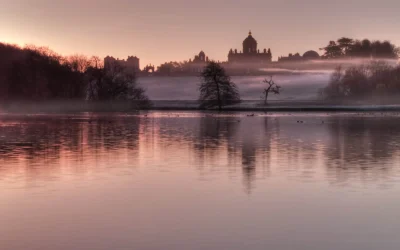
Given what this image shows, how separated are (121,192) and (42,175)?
4423mm

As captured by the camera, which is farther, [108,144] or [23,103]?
[23,103]

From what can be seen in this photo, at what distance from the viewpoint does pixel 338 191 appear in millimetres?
17391

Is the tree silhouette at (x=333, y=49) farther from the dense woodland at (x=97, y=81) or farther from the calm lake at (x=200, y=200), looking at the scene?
the calm lake at (x=200, y=200)

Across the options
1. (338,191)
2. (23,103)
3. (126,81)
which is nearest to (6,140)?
(338,191)

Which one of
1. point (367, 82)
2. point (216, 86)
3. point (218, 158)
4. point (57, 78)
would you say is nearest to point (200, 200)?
point (218, 158)

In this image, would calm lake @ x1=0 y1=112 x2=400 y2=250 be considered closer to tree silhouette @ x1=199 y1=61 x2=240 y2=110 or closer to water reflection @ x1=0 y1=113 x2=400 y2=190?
water reflection @ x1=0 y1=113 x2=400 y2=190

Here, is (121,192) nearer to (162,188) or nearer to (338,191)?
(162,188)

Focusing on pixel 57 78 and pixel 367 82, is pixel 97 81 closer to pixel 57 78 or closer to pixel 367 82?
pixel 57 78

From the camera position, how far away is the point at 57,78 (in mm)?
111562

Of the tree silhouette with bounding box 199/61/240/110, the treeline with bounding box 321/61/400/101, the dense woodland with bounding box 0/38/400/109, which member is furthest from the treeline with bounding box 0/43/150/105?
the treeline with bounding box 321/61/400/101

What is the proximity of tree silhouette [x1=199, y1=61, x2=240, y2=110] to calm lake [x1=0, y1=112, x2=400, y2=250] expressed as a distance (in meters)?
88.6

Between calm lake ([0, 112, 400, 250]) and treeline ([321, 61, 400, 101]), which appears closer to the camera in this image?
calm lake ([0, 112, 400, 250])

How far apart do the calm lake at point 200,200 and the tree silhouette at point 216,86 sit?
8864 cm

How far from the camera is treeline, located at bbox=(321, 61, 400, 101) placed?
128 metres
